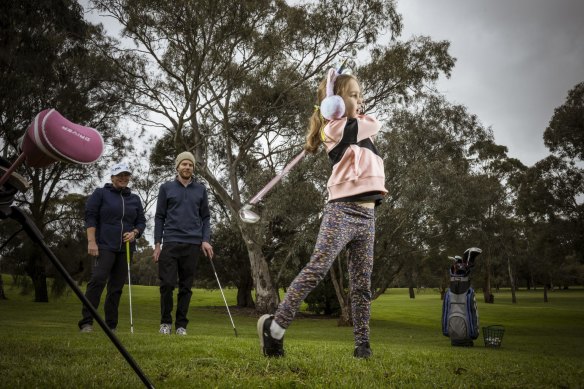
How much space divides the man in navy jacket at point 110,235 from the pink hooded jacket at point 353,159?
344 cm

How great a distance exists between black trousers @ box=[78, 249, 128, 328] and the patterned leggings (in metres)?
3.12

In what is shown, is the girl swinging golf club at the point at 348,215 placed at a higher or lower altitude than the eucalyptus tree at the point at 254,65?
lower

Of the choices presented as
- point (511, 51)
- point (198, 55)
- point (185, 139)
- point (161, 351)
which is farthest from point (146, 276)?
point (161, 351)

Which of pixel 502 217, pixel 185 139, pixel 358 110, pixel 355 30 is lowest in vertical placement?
pixel 358 110

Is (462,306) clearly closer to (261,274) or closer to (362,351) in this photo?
(362,351)

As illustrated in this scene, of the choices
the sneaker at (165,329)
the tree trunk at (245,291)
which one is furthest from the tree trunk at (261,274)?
the sneaker at (165,329)

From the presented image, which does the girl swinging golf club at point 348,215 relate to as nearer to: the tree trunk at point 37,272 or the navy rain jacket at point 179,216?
the navy rain jacket at point 179,216

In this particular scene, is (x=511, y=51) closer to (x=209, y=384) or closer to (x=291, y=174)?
(x=291, y=174)

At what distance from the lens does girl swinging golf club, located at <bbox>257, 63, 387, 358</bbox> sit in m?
3.24

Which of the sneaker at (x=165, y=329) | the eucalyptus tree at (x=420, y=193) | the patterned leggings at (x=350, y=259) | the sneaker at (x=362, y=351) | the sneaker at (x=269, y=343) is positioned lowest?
the sneaker at (x=165, y=329)

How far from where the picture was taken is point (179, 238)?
5703 mm

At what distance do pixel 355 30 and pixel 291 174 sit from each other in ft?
22.3

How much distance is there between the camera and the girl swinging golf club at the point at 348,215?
10.6ft

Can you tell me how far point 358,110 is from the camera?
3.55 metres
